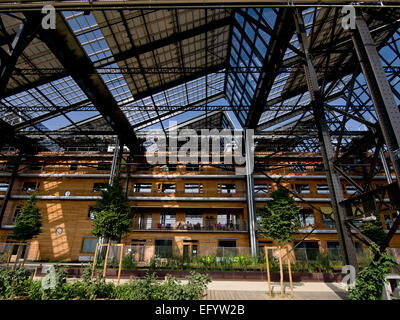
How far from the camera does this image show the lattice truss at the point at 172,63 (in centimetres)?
1175

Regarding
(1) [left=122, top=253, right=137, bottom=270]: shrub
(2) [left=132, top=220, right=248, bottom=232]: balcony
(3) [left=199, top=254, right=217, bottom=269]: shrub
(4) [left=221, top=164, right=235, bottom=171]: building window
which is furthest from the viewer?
(4) [left=221, top=164, right=235, bottom=171]: building window

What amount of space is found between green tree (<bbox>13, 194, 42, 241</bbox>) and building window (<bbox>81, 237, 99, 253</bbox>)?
566 centimetres

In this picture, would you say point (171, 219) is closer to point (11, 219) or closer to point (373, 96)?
point (11, 219)

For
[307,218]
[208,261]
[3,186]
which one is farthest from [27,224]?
[307,218]

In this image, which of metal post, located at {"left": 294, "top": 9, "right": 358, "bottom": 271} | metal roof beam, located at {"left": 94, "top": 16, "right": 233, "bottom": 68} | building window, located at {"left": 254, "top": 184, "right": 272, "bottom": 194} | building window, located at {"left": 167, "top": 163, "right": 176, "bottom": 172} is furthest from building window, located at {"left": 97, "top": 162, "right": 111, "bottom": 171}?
metal post, located at {"left": 294, "top": 9, "right": 358, "bottom": 271}

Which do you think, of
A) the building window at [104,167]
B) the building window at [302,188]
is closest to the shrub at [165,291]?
the building window at [104,167]

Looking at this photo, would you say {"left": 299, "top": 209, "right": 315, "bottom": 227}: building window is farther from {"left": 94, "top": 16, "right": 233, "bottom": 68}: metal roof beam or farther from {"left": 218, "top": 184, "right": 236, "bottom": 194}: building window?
{"left": 94, "top": 16, "right": 233, "bottom": 68}: metal roof beam

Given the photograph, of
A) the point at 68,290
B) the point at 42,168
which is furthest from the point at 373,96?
the point at 42,168

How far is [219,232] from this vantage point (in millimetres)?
24047

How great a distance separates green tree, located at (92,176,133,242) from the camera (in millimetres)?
15141

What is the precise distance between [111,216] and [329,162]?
13.7m

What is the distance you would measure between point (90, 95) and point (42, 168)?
1658cm

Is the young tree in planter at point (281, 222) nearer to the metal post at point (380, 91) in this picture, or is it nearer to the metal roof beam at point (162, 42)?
the metal post at point (380, 91)

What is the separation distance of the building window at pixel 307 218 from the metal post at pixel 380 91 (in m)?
22.1
